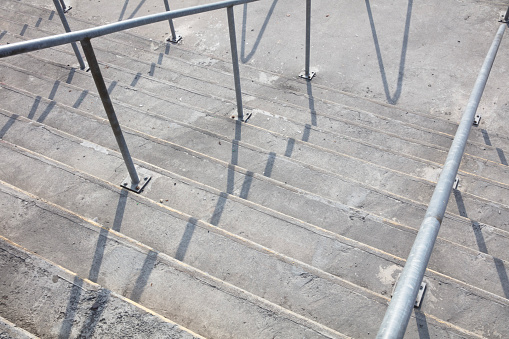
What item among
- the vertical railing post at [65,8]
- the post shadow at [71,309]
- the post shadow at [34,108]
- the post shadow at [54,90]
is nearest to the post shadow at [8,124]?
the post shadow at [34,108]

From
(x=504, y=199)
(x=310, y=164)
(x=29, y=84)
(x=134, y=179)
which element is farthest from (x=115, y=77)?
(x=504, y=199)

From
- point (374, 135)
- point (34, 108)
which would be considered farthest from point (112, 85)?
point (374, 135)

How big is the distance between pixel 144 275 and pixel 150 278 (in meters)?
0.04

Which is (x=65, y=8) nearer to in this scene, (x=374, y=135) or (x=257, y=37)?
(x=257, y=37)

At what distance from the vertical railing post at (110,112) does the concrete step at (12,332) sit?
1.22 meters

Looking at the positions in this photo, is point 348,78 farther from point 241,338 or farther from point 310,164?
point 241,338

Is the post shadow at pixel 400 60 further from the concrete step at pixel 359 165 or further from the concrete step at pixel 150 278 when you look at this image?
the concrete step at pixel 150 278

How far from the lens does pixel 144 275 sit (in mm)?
2240

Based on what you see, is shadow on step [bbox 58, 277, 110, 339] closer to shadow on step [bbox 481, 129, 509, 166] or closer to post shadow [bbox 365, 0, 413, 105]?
shadow on step [bbox 481, 129, 509, 166]

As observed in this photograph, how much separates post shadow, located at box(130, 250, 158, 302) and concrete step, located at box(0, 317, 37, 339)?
0.53 m

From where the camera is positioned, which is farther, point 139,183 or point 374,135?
point 374,135

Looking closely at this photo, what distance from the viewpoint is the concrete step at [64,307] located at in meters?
1.92

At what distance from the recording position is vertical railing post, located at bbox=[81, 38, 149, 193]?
2.11 m

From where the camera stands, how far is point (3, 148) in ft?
9.82
